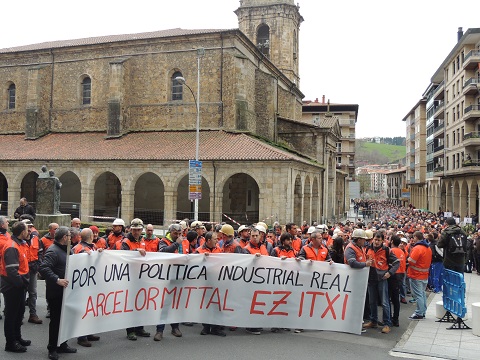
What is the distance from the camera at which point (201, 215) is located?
90.2ft

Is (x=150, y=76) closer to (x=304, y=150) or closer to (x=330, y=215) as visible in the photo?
(x=304, y=150)

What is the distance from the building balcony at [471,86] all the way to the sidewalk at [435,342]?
32984 millimetres

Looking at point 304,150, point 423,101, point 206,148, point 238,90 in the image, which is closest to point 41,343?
point 206,148

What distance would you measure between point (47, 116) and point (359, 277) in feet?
96.4

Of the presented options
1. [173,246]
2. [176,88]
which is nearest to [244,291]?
[173,246]

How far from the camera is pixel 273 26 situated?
39781mm

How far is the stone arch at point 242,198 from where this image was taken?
28.2m

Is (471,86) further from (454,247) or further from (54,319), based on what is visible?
(54,319)

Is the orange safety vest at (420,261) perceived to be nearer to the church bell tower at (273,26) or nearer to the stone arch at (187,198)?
the stone arch at (187,198)

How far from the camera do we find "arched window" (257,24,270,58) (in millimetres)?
40500

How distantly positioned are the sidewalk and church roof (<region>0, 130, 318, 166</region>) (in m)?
14.9

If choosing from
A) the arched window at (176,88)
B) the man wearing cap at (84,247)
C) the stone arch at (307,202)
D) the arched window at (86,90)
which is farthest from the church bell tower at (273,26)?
the man wearing cap at (84,247)

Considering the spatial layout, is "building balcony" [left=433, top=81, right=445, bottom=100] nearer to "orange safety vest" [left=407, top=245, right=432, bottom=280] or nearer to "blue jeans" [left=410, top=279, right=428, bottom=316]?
"orange safety vest" [left=407, top=245, right=432, bottom=280]

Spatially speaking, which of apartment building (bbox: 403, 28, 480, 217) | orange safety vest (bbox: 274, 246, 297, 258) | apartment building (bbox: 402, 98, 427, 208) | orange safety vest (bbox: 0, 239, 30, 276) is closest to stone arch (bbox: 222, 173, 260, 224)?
apartment building (bbox: 403, 28, 480, 217)
